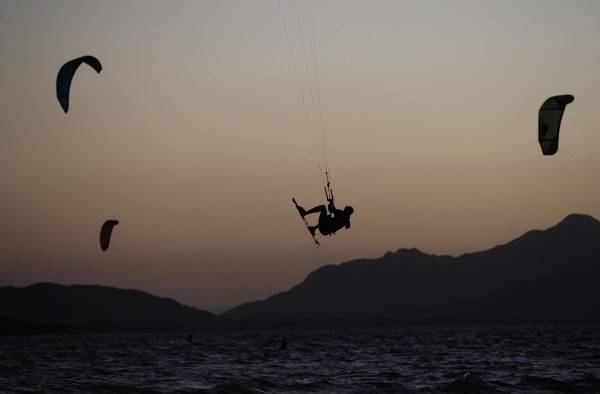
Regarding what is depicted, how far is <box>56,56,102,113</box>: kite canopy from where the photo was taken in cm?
2750

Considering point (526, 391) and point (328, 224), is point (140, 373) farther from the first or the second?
point (328, 224)

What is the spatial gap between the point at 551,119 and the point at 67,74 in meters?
14.6

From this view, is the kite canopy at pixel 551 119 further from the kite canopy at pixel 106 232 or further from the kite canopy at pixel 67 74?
the kite canopy at pixel 106 232

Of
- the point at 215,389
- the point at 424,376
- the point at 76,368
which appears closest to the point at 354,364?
the point at 424,376

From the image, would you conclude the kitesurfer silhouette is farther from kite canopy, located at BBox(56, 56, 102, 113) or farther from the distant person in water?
kite canopy, located at BBox(56, 56, 102, 113)

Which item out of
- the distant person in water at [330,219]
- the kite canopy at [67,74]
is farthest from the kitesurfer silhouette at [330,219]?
the kite canopy at [67,74]

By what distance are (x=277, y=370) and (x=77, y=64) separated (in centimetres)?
2188

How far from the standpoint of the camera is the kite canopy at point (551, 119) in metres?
25.6

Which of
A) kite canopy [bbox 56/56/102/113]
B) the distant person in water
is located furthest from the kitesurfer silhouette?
kite canopy [bbox 56/56/102/113]

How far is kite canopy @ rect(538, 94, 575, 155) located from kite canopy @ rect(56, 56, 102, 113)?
13.0 meters

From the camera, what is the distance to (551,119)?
25.8 meters

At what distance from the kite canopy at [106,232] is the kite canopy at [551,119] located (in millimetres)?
15043

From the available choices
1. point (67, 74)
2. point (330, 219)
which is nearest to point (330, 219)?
point (330, 219)

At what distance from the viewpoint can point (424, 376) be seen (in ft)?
128
